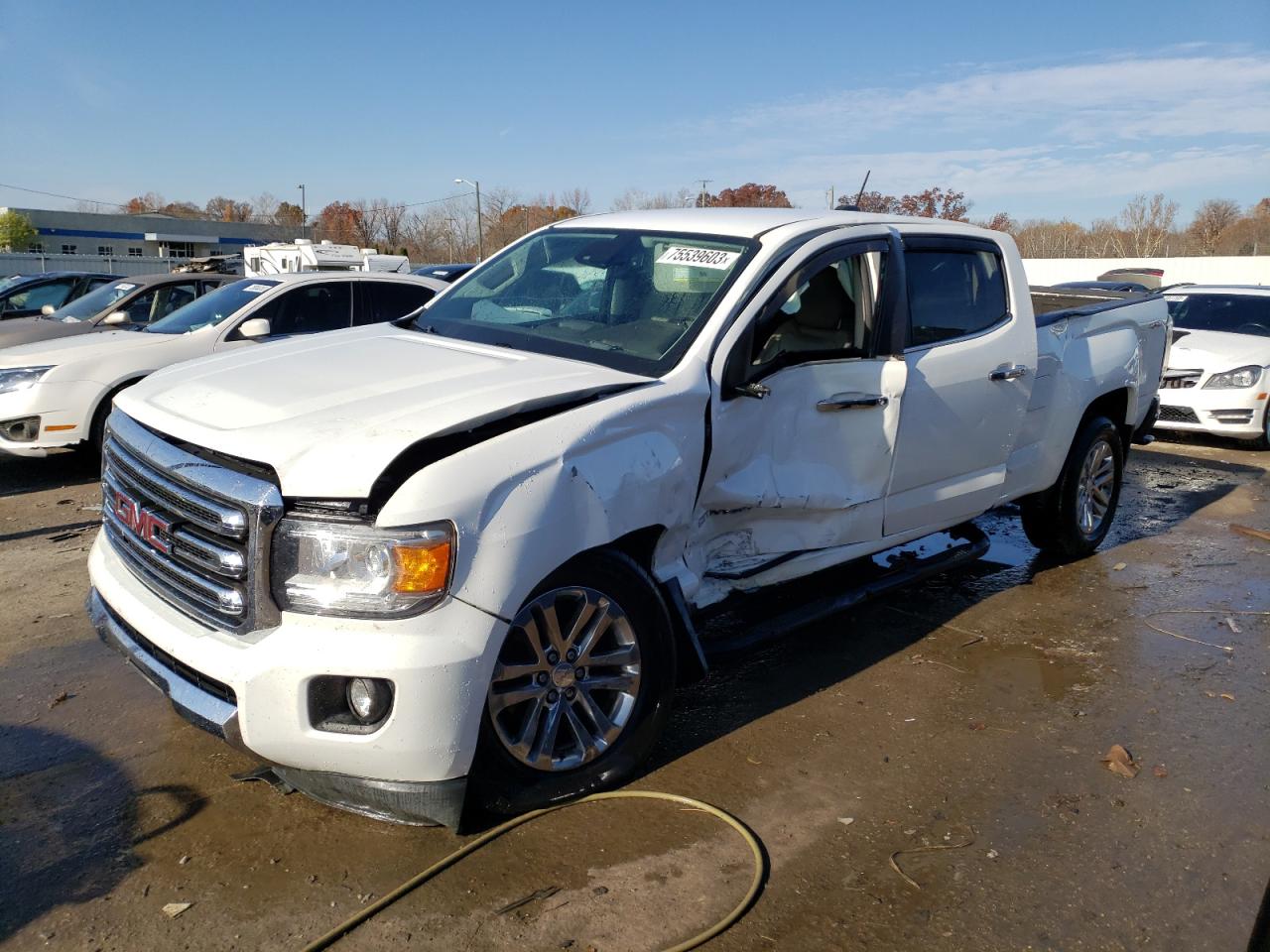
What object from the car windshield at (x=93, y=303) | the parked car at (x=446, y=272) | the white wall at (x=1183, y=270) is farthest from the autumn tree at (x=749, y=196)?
the car windshield at (x=93, y=303)

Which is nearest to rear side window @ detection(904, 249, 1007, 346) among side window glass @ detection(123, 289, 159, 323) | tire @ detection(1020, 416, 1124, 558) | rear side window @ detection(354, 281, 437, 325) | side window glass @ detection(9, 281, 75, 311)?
tire @ detection(1020, 416, 1124, 558)

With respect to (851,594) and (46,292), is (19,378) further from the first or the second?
(46,292)

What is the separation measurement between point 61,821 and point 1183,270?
45.4m

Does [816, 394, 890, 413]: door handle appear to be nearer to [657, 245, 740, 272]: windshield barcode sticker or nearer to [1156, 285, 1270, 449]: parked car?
[657, 245, 740, 272]: windshield barcode sticker

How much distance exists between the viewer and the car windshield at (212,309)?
8.52m

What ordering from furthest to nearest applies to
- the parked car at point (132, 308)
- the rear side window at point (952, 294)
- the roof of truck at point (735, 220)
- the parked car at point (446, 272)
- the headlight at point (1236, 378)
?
the parked car at point (446, 272) → the headlight at point (1236, 378) → the parked car at point (132, 308) → the rear side window at point (952, 294) → the roof of truck at point (735, 220)

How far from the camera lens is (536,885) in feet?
9.71

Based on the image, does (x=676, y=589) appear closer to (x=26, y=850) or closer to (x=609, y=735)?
(x=609, y=735)

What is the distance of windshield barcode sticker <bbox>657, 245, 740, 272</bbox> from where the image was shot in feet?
13.5

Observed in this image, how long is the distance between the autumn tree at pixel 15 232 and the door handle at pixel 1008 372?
72.6m

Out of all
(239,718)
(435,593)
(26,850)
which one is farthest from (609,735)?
(26,850)

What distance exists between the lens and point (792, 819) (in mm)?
3396

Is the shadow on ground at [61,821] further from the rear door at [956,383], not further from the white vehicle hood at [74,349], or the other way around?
the white vehicle hood at [74,349]

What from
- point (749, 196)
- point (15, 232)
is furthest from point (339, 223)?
point (749, 196)
